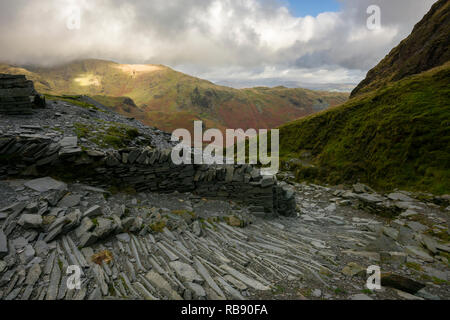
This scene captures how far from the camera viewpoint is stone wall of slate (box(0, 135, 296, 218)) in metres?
9.74

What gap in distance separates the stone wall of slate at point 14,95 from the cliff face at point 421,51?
166 feet

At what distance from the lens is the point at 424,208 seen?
13383 millimetres

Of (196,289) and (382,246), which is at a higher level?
(196,289)

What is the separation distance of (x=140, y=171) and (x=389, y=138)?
22.8m

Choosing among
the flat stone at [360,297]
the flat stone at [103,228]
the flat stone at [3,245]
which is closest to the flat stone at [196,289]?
the flat stone at [103,228]

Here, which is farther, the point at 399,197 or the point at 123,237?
the point at 399,197

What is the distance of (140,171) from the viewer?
11602 millimetres

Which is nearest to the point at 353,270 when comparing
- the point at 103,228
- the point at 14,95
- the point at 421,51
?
the point at 103,228

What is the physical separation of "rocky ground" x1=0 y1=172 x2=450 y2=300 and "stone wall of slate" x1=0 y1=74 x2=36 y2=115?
8914 millimetres

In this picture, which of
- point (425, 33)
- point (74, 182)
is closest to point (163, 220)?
point (74, 182)

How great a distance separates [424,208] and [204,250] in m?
14.9

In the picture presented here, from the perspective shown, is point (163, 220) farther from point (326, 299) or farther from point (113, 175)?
point (326, 299)

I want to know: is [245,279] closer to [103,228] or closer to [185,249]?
[185,249]

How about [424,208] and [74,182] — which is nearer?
[74,182]
